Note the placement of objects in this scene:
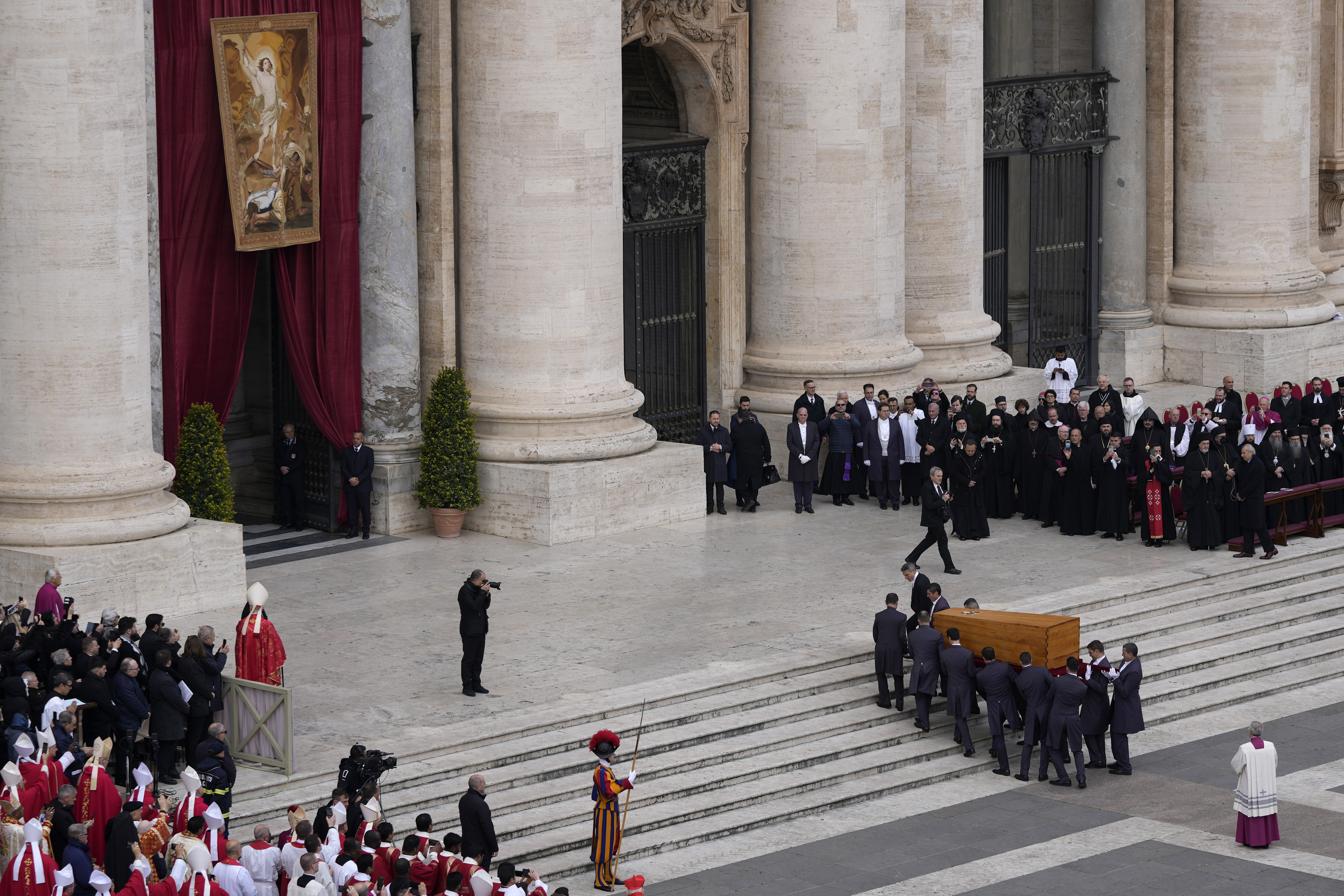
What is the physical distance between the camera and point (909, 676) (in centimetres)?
2192

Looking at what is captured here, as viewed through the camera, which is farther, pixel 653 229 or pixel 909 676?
pixel 653 229

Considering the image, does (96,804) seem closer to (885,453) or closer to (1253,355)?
(885,453)

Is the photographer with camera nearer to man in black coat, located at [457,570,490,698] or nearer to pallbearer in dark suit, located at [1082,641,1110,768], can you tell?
man in black coat, located at [457,570,490,698]

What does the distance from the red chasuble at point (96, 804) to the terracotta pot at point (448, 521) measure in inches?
397

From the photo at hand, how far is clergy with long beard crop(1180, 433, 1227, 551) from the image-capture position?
86.0ft

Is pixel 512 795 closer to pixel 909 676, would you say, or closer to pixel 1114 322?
pixel 909 676

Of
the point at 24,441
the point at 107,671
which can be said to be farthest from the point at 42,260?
the point at 107,671

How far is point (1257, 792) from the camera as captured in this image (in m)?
18.4

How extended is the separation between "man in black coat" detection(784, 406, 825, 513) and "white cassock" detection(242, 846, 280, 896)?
43.5 ft

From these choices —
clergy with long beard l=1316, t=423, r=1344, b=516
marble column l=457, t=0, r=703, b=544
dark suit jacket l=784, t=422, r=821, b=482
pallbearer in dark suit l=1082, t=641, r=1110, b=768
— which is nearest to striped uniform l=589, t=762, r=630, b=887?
pallbearer in dark suit l=1082, t=641, r=1110, b=768

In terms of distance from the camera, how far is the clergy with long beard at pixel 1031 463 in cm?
2770

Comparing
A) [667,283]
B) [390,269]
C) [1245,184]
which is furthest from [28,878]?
[1245,184]

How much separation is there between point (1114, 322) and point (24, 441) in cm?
1896

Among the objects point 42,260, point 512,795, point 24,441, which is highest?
point 42,260
